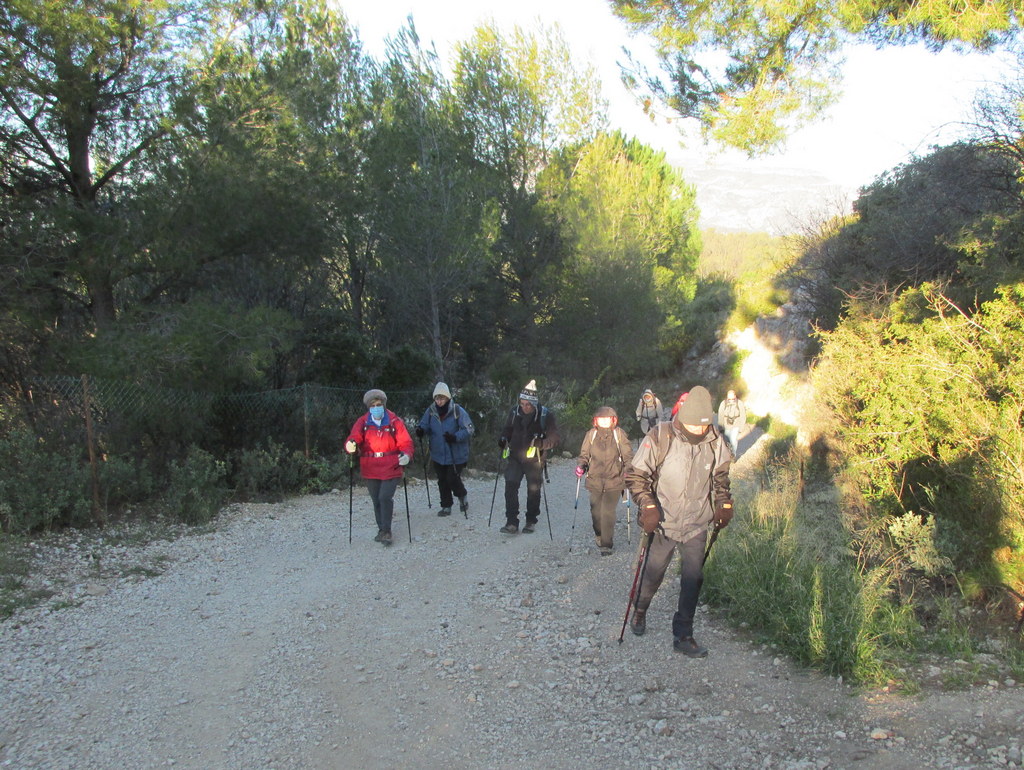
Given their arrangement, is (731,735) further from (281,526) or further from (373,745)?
(281,526)

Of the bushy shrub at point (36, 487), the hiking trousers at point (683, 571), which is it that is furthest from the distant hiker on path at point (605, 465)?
the bushy shrub at point (36, 487)

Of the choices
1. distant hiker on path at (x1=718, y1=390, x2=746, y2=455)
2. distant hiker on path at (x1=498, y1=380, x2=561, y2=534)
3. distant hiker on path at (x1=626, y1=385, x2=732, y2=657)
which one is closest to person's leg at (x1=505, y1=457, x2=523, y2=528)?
distant hiker on path at (x1=498, y1=380, x2=561, y2=534)

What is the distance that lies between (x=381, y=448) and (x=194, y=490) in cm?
278

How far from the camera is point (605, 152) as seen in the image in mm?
23844

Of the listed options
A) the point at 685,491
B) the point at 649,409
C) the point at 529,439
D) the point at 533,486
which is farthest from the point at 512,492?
the point at 649,409

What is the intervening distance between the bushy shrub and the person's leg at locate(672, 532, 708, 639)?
6585 mm

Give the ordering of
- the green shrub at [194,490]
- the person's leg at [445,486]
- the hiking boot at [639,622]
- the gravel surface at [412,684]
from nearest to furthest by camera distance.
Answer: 1. the gravel surface at [412,684]
2. the hiking boot at [639,622]
3. the green shrub at [194,490]
4. the person's leg at [445,486]


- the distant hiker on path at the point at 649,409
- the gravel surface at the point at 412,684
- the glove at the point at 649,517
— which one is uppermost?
the distant hiker on path at the point at 649,409

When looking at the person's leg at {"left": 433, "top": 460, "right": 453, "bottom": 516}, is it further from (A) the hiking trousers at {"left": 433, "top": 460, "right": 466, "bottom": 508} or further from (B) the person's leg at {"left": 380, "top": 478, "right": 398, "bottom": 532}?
(B) the person's leg at {"left": 380, "top": 478, "right": 398, "bottom": 532}

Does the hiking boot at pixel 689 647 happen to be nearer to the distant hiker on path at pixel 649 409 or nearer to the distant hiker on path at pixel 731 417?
the distant hiker on path at pixel 649 409

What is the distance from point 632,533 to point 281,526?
453cm

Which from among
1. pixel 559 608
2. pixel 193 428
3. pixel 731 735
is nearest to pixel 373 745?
pixel 731 735

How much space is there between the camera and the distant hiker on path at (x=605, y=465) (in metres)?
7.84

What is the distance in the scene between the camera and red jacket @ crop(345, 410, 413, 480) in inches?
319
